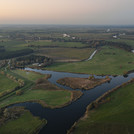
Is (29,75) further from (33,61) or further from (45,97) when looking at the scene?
(33,61)

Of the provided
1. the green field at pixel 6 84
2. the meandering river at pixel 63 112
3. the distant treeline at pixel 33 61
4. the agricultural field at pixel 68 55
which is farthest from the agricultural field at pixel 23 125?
the agricultural field at pixel 68 55

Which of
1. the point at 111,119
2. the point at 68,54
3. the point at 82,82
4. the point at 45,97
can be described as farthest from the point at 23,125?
the point at 68,54

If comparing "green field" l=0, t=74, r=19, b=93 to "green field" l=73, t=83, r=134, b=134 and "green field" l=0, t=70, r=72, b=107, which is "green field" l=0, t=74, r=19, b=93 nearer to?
"green field" l=0, t=70, r=72, b=107

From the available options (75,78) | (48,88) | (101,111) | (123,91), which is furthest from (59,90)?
(123,91)

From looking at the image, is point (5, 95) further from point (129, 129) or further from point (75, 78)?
point (129, 129)

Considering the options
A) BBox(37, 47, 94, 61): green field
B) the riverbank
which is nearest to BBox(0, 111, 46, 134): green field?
the riverbank

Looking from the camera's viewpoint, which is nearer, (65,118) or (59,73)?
(65,118)
